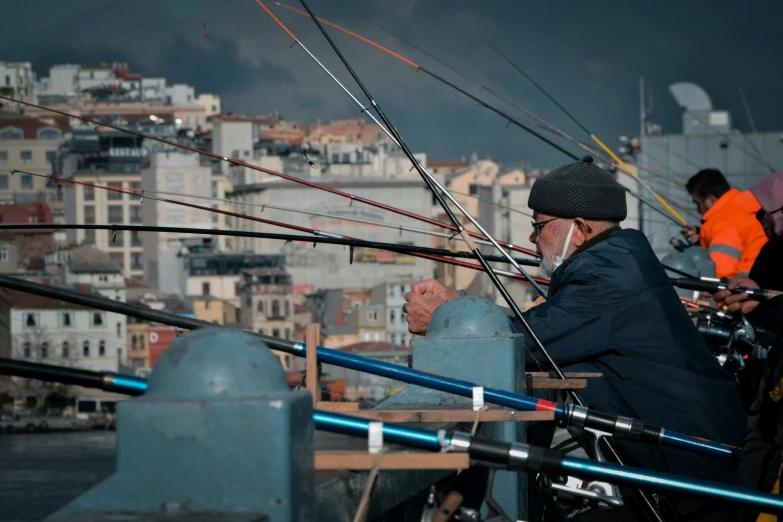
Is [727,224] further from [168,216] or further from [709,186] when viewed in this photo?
[168,216]

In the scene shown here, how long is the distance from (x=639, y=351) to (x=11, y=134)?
66.5m

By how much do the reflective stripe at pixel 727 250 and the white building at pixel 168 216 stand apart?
74532 mm

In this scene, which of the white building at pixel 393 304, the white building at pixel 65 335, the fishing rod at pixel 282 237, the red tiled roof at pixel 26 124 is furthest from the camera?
the white building at pixel 393 304

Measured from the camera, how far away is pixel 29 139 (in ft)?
242

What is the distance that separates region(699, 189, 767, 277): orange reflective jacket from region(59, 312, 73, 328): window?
164 ft

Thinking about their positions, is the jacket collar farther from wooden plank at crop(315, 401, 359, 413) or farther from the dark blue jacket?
wooden plank at crop(315, 401, 359, 413)

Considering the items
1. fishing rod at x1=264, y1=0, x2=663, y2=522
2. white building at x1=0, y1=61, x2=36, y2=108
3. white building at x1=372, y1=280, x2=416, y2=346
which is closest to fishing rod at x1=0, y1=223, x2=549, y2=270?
fishing rod at x1=264, y1=0, x2=663, y2=522

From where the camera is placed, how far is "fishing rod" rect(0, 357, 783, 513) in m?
2.32

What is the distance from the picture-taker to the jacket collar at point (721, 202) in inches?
333

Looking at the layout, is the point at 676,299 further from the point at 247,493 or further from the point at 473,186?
the point at 473,186

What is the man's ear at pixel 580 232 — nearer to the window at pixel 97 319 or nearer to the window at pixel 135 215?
the window at pixel 97 319

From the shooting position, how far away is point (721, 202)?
8.53 m

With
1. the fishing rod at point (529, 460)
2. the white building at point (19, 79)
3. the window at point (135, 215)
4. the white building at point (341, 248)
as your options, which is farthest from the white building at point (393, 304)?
the fishing rod at point (529, 460)

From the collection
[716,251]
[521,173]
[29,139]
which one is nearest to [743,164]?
[716,251]
